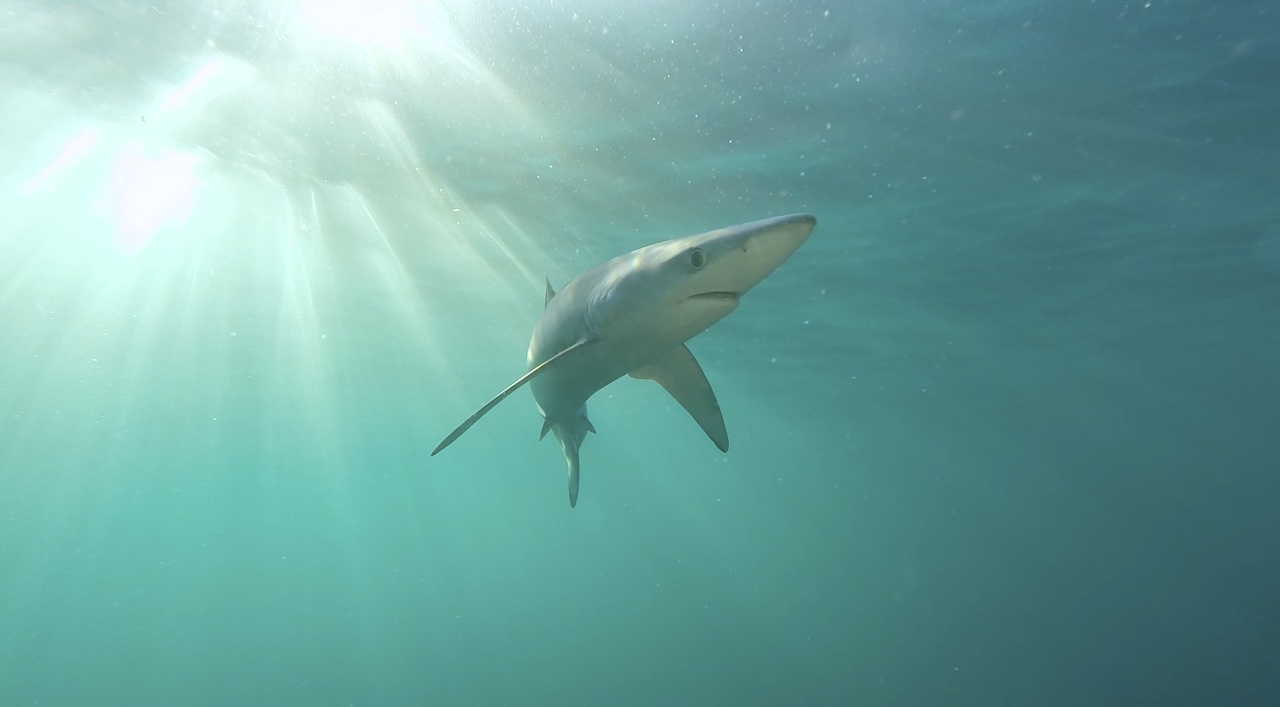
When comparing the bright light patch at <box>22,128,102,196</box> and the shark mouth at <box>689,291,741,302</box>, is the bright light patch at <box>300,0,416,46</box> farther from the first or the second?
the shark mouth at <box>689,291,741,302</box>

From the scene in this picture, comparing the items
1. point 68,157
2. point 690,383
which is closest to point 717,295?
point 690,383

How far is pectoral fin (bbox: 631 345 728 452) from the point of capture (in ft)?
14.4

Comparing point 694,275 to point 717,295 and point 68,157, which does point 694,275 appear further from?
point 68,157

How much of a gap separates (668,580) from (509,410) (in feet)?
94.1

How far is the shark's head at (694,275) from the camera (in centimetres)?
274

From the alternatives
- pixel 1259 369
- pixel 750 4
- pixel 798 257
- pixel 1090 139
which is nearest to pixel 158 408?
→ pixel 798 257

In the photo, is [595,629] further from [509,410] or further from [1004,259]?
[1004,259]

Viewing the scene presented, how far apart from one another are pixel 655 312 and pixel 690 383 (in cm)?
112

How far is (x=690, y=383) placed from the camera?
4504 millimetres

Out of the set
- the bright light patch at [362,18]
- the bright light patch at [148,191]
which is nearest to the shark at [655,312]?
the bright light patch at [362,18]

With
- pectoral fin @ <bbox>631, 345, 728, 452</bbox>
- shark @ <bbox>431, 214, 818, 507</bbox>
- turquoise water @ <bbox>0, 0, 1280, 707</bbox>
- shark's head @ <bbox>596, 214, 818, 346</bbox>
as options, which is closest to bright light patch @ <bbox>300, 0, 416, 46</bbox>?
turquoise water @ <bbox>0, 0, 1280, 707</bbox>

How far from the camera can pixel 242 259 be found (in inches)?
655

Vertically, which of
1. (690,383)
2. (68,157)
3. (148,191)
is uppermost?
(68,157)

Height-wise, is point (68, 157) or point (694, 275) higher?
point (68, 157)
